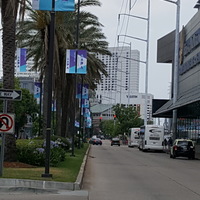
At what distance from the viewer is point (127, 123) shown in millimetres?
94875

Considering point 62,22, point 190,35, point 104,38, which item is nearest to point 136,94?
point 190,35

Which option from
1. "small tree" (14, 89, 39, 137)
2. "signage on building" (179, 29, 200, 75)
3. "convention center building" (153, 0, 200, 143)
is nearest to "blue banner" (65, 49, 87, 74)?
"convention center building" (153, 0, 200, 143)

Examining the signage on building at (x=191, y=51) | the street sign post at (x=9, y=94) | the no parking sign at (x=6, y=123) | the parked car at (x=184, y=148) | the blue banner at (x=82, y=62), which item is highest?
the signage on building at (x=191, y=51)

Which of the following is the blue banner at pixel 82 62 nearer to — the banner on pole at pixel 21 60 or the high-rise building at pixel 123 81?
the banner on pole at pixel 21 60

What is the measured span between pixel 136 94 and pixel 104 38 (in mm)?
115800

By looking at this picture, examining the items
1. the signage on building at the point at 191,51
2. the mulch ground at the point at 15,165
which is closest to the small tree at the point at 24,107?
the signage on building at the point at 191,51

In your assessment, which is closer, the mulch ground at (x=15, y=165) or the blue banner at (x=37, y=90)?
the mulch ground at (x=15, y=165)

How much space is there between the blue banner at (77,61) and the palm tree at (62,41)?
6.13 ft

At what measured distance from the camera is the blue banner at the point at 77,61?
25.8 m

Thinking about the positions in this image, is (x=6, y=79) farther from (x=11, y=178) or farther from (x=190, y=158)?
(x=190, y=158)

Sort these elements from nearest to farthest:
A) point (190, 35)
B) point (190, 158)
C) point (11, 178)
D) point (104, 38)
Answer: point (11, 178) < point (190, 158) < point (104, 38) < point (190, 35)

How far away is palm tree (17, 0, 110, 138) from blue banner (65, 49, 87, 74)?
187cm

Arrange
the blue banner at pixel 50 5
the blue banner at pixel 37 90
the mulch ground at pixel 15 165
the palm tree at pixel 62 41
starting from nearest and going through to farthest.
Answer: the blue banner at pixel 50 5 → the mulch ground at pixel 15 165 → the palm tree at pixel 62 41 → the blue banner at pixel 37 90

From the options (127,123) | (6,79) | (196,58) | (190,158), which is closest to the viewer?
(6,79)
